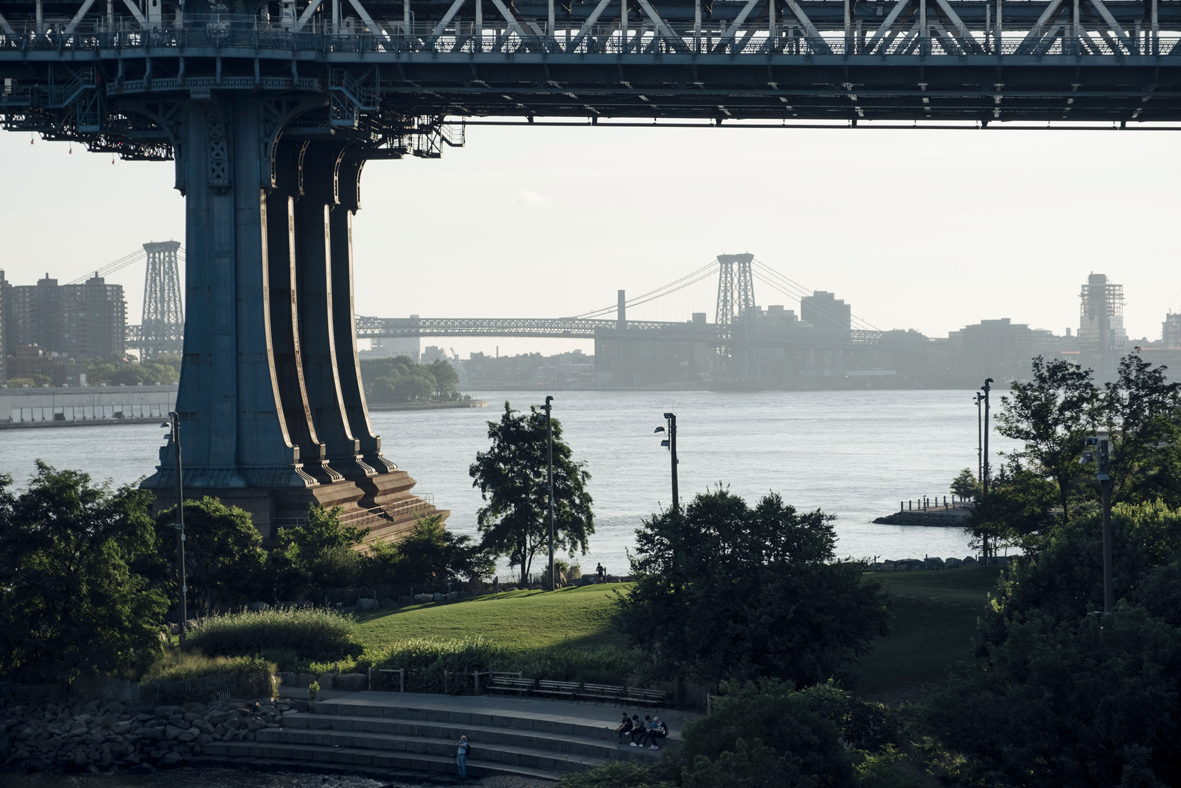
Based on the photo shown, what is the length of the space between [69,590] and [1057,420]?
31.5m

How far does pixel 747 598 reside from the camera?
99.8ft

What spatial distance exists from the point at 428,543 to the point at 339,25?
61.8ft

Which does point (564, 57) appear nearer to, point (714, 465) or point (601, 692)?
point (601, 692)

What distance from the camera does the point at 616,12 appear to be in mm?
54094

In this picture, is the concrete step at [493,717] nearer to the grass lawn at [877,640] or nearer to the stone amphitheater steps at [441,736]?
the stone amphitheater steps at [441,736]

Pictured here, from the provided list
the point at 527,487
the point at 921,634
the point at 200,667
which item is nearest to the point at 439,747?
the point at 200,667

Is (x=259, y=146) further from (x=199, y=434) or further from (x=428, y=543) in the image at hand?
(x=428, y=543)

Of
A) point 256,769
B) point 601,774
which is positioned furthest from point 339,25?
point 601,774

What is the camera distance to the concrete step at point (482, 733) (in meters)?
28.9

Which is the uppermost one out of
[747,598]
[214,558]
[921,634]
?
[747,598]

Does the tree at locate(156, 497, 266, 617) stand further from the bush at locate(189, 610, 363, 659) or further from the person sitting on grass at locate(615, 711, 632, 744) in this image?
the person sitting on grass at locate(615, 711, 632, 744)

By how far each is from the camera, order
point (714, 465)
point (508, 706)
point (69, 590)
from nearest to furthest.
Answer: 1. point (508, 706)
2. point (69, 590)
3. point (714, 465)

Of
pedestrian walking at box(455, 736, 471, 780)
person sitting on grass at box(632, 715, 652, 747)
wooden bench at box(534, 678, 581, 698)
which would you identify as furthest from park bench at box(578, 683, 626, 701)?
pedestrian walking at box(455, 736, 471, 780)

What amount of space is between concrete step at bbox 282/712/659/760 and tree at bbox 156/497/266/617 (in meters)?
11.2
